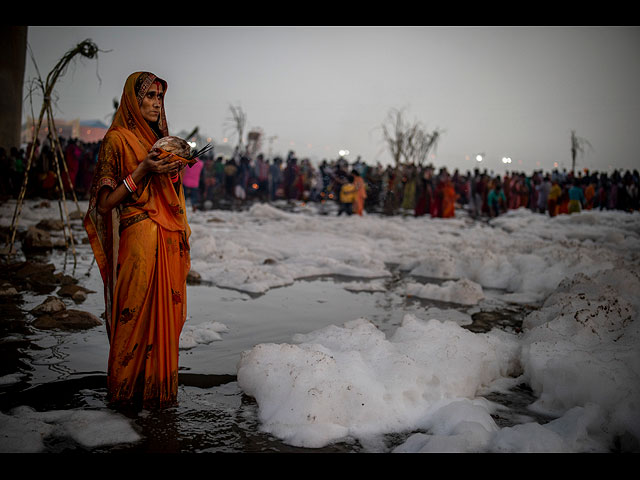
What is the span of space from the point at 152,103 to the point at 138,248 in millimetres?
775

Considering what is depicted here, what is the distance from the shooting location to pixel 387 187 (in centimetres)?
2358

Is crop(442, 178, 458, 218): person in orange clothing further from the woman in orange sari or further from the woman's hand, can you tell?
the woman's hand

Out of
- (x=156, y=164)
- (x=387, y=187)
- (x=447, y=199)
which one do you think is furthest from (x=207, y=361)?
(x=387, y=187)

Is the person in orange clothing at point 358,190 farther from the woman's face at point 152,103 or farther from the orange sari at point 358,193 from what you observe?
the woman's face at point 152,103

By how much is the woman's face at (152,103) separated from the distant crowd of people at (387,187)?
14751mm

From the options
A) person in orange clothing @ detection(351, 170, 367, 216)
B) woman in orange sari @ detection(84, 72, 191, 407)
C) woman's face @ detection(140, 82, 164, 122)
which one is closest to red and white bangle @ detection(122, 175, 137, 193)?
woman in orange sari @ detection(84, 72, 191, 407)

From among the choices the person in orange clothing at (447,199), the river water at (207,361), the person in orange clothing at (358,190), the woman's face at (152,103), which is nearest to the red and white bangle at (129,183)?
the woman's face at (152,103)

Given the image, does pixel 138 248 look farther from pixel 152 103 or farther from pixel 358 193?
pixel 358 193

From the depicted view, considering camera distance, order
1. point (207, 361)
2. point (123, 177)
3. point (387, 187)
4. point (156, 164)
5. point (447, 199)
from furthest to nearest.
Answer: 1. point (387, 187)
2. point (447, 199)
3. point (207, 361)
4. point (123, 177)
5. point (156, 164)

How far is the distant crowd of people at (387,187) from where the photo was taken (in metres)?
19.3

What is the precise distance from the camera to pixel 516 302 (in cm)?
626
